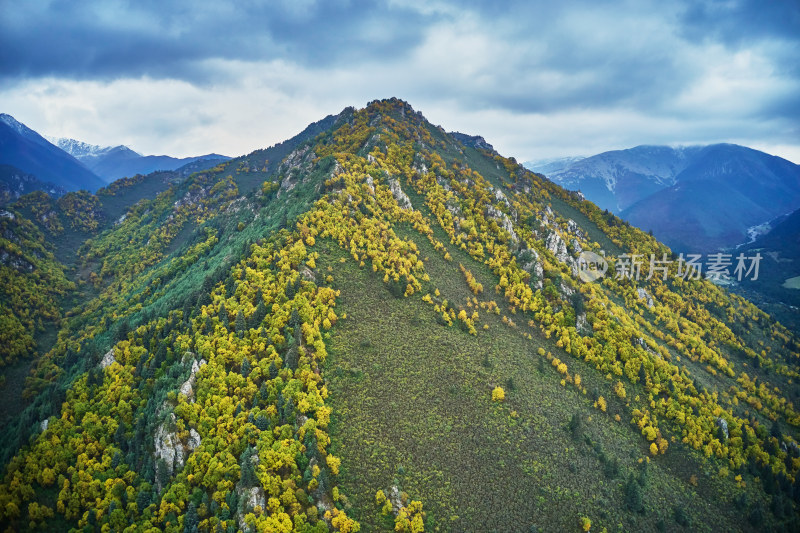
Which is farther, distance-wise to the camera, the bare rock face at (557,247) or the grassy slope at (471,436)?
the bare rock face at (557,247)

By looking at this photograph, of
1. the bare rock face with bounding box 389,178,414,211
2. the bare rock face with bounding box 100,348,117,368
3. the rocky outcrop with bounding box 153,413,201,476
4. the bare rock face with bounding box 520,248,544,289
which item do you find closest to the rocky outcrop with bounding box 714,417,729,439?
the bare rock face with bounding box 520,248,544,289

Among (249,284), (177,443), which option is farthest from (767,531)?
(249,284)

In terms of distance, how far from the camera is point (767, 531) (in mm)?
79125

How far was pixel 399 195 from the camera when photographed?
534ft

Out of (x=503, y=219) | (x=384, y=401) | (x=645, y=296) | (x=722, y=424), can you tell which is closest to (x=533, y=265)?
(x=503, y=219)

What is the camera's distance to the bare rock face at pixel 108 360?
3681 inches

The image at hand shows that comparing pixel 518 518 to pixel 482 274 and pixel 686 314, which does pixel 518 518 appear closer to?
pixel 482 274

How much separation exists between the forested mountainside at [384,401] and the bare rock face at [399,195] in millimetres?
8275

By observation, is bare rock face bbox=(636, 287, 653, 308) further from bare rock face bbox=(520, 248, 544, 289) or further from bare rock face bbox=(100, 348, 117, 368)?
bare rock face bbox=(100, 348, 117, 368)

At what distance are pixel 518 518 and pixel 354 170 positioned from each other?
13892 centimetres

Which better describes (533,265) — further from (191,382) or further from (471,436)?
(191,382)

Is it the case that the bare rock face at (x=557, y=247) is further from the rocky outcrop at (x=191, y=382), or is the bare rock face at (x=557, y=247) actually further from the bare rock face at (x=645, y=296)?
the rocky outcrop at (x=191, y=382)

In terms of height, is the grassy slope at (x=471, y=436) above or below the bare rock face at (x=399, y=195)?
below

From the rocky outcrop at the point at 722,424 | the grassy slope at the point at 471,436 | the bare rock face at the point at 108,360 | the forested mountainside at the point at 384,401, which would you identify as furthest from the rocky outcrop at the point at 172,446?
the rocky outcrop at the point at 722,424
